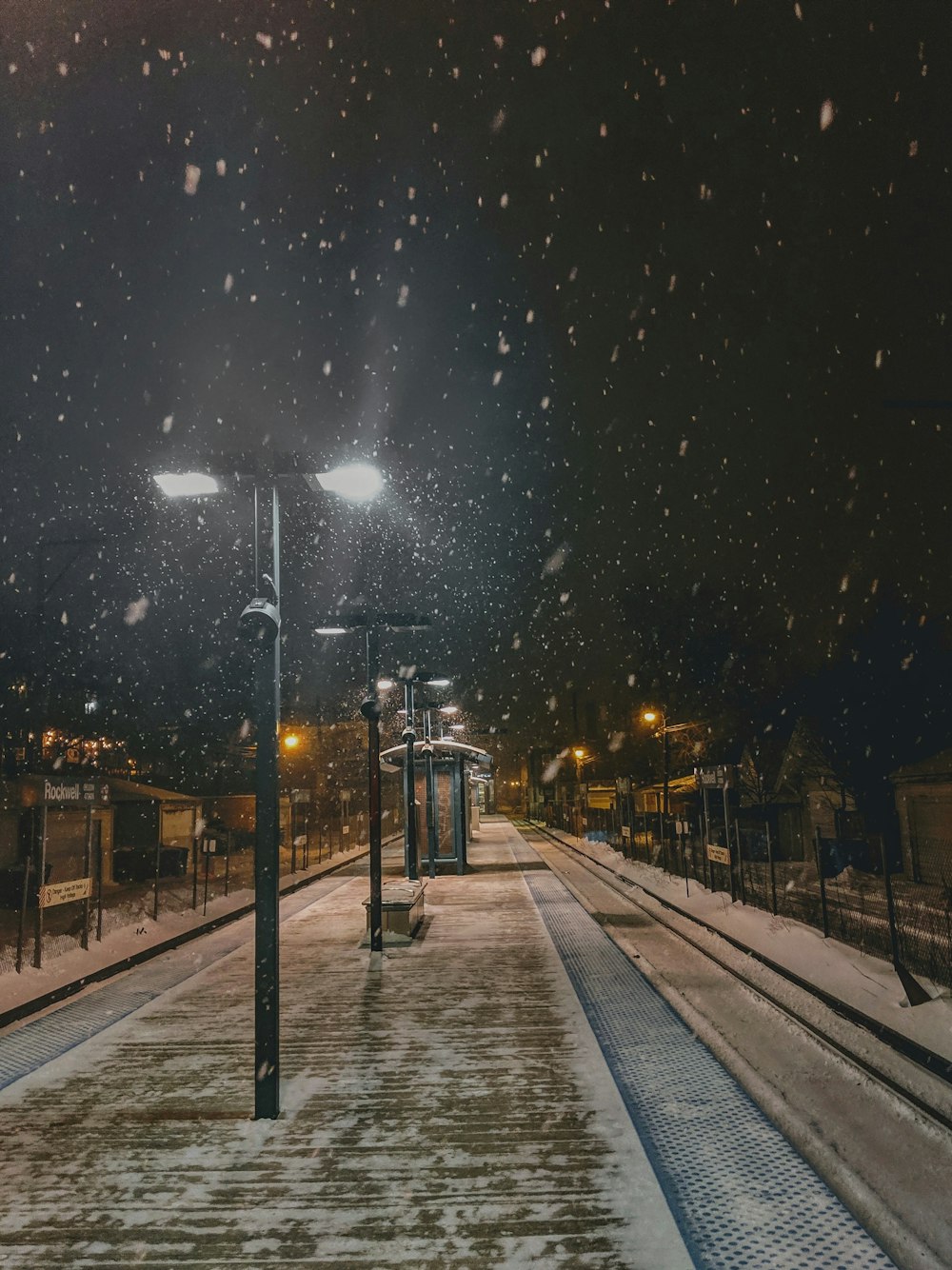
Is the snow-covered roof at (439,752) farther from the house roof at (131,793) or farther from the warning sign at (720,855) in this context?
the house roof at (131,793)

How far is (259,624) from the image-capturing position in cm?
645

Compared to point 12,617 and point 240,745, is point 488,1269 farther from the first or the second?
point 240,745

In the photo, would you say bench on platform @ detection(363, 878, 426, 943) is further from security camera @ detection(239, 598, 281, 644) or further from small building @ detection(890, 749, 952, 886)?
small building @ detection(890, 749, 952, 886)

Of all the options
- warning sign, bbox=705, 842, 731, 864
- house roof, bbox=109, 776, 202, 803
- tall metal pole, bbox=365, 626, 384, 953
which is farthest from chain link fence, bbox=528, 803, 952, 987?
house roof, bbox=109, 776, 202, 803

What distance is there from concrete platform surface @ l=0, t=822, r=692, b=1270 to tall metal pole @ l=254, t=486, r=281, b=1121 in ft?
1.10

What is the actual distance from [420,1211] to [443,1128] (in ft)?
3.75

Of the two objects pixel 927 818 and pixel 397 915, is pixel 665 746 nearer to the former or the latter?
pixel 927 818

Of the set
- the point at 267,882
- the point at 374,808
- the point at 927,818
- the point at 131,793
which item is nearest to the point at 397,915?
the point at 374,808

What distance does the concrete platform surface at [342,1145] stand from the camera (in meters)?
4.26

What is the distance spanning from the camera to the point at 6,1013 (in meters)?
9.08

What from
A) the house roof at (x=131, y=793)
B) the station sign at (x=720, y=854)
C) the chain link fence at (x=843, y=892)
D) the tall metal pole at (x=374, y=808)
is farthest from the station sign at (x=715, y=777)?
the house roof at (x=131, y=793)

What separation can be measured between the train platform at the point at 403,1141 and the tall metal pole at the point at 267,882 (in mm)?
340

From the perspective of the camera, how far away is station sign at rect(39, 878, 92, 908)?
35.6 feet

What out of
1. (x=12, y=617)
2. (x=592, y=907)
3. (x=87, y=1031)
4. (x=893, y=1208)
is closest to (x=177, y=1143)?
(x=87, y=1031)
